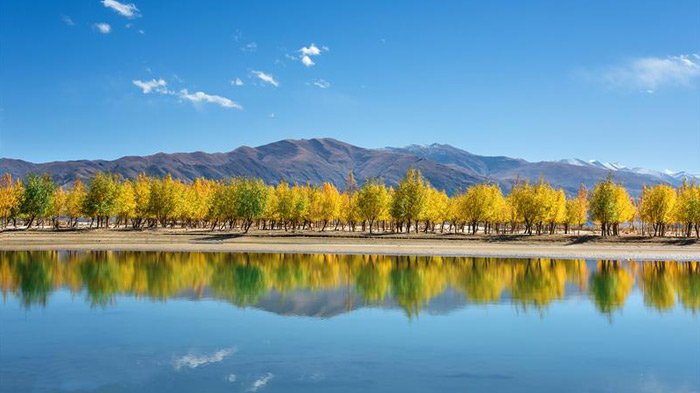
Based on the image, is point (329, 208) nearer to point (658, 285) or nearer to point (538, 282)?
point (538, 282)

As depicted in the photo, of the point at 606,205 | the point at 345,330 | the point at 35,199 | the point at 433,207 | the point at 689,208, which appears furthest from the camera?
the point at 433,207

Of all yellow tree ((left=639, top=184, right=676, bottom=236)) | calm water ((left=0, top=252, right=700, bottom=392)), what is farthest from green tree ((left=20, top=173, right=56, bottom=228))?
yellow tree ((left=639, top=184, right=676, bottom=236))

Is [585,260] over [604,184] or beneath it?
beneath

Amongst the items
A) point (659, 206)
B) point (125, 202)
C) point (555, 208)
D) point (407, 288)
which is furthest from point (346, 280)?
point (659, 206)

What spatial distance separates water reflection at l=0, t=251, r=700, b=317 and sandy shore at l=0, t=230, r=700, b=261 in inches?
436

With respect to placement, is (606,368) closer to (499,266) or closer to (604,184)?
(499,266)

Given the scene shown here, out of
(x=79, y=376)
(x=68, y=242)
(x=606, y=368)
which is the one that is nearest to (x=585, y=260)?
(x=606, y=368)

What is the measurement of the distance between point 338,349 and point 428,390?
26.7 ft

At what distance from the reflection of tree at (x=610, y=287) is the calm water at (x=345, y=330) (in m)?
0.32

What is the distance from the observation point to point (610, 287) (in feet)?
189

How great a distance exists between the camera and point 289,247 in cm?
10462

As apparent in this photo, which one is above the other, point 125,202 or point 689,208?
point 689,208

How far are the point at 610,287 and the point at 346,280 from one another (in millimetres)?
25637

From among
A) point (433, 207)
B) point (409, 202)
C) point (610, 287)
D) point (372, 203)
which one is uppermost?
point (409, 202)
